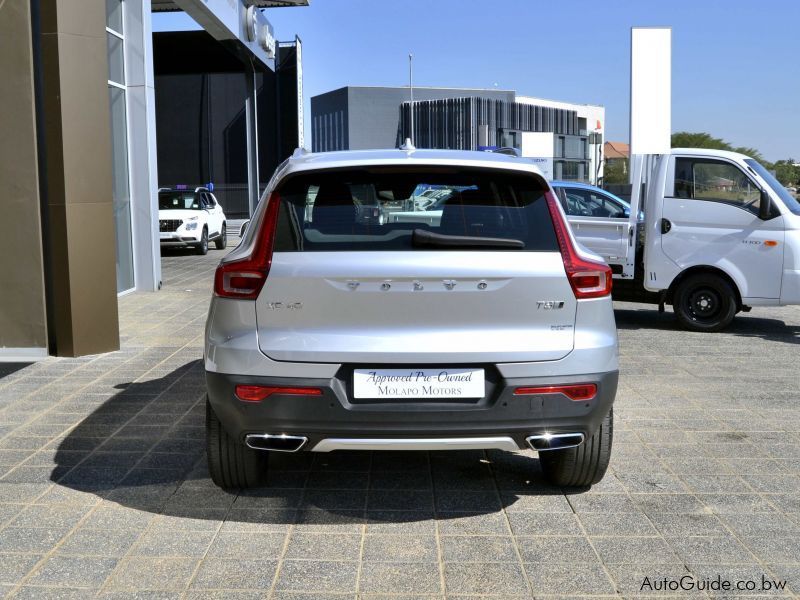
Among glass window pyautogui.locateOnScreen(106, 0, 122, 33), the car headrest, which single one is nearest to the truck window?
the car headrest

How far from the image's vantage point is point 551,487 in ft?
15.9

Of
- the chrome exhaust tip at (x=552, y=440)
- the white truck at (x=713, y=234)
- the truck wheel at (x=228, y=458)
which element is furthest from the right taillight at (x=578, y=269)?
the white truck at (x=713, y=234)

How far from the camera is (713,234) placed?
10453 mm

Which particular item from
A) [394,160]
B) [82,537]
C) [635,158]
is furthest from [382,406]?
[635,158]

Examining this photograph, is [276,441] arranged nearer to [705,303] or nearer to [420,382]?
[420,382]

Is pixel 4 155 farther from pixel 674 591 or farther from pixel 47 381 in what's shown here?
pixel 674 591

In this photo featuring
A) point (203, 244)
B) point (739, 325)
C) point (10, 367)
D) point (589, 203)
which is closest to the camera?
point (10, 367)

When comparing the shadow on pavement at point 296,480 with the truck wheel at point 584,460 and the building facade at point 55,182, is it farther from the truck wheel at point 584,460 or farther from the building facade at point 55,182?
the building facade at point 55,182

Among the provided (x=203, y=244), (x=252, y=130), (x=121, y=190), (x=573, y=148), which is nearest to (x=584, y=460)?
(x=121, y=190)

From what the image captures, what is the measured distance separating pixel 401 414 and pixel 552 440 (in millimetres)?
661

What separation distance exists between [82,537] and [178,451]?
4.63 feet

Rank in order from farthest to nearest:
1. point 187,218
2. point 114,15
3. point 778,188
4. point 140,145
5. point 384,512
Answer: point 187,218, point 140,145, point 114,15, point 778,188, point 384,512

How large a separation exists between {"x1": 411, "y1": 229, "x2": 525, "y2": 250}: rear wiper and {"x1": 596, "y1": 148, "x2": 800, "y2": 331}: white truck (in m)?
6.83

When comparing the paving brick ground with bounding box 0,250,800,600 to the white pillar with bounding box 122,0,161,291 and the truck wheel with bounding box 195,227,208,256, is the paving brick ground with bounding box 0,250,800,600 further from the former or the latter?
the truck wheel with bounding box 195,227,208,256
